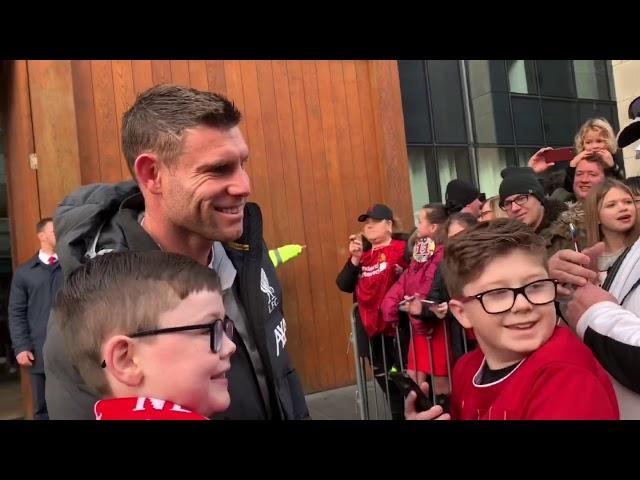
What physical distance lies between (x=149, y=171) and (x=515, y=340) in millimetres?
1166

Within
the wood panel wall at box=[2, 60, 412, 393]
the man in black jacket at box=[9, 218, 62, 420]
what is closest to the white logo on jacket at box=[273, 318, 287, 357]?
the man in black jacket at box=[9, 218, 62, 420]

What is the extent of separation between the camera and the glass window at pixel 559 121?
1092 centimetres

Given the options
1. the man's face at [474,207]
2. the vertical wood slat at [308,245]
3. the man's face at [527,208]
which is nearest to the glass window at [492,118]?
the vertical wood slat at [308,245]

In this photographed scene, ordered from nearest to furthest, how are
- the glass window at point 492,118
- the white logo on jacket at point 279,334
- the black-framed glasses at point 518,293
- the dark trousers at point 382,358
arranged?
the black-framed glasses at point 518,293, the white logo on jacket at point 279,334, the dark trousers at point 382,358, the glass window at point 492,118

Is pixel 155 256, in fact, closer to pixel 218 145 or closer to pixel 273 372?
pixel 218 145

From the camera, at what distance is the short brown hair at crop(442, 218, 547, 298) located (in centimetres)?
165

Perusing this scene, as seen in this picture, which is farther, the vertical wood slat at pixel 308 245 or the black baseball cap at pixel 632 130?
the vertical wood slat at pixel 308 245

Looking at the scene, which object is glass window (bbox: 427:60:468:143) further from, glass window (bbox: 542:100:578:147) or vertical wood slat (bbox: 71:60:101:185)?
vertical wood slat (bbox: 71:60:101:185)

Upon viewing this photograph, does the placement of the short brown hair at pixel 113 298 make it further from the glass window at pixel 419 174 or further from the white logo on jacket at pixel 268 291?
the glass window at pixel 419 174

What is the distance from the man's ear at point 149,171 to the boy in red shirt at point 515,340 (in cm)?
97

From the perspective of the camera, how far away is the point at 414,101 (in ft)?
27.7

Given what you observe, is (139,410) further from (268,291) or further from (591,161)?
(591,161)

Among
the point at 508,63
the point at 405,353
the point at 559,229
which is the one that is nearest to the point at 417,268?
the point at 405,353
